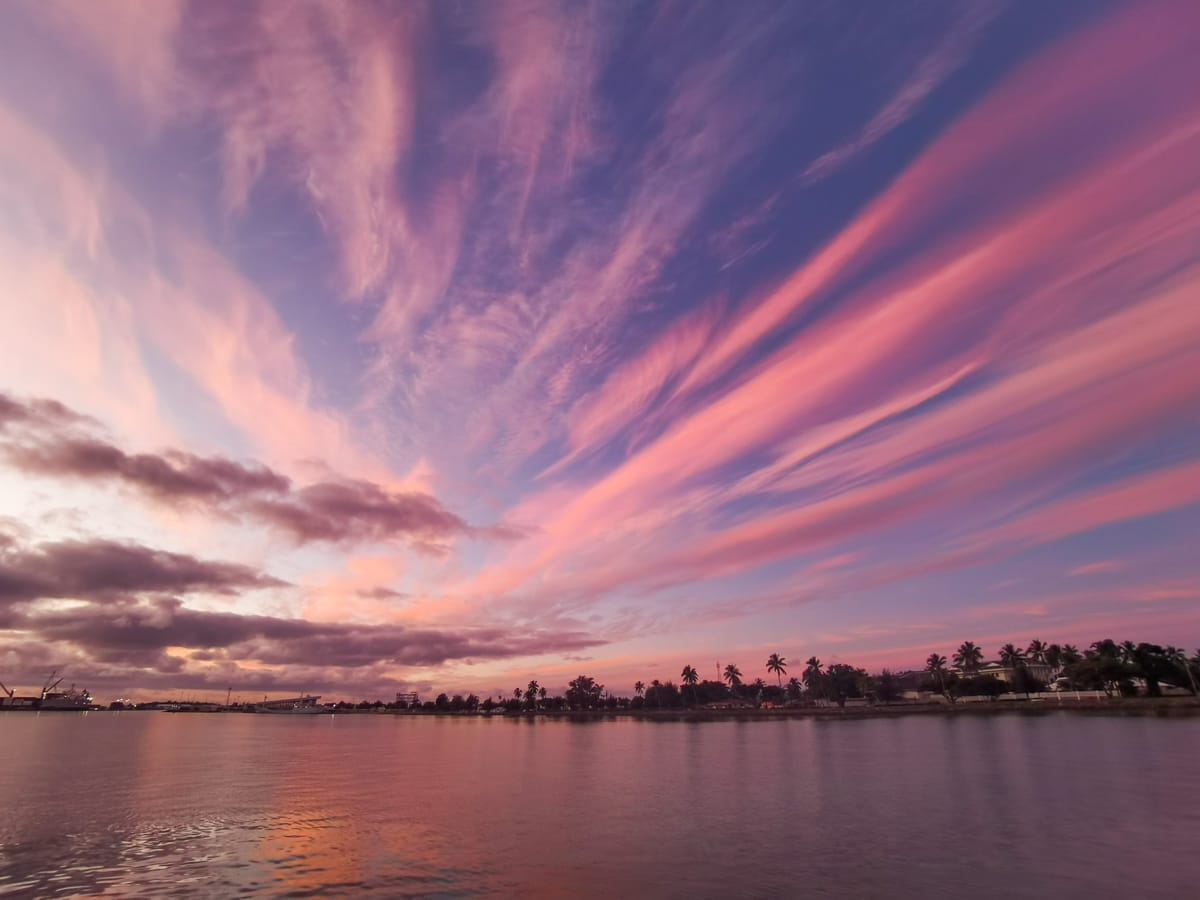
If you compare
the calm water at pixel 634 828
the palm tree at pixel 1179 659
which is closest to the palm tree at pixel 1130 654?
the palm tree at pixel 1179 659

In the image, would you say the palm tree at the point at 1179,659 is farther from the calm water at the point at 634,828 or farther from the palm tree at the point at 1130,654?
the calm water at the point at 634,828

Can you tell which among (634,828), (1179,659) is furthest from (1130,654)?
(634,828)

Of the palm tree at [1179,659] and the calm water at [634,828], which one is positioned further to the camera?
the palm tree at [1179,659]

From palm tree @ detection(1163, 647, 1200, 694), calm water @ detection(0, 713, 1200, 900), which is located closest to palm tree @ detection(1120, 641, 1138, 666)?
palm tree @ detection(1163, 647, 1200, 694)

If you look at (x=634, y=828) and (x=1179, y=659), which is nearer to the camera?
(x=634, y=828)

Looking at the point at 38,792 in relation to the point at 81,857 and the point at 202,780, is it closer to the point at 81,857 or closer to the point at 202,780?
the point at 202,780

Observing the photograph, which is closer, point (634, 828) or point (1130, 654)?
point (634, 828)

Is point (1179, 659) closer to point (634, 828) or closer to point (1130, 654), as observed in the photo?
point (1130, 654)

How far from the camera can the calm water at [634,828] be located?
3281 centimetres

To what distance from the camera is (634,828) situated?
4591 centimetres

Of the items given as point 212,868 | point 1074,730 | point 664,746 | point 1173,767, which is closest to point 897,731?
point 1074,730

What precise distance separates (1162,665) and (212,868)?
238137 mm

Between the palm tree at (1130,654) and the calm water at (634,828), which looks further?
the palm tree at (1130,654)

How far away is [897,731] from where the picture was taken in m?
142
